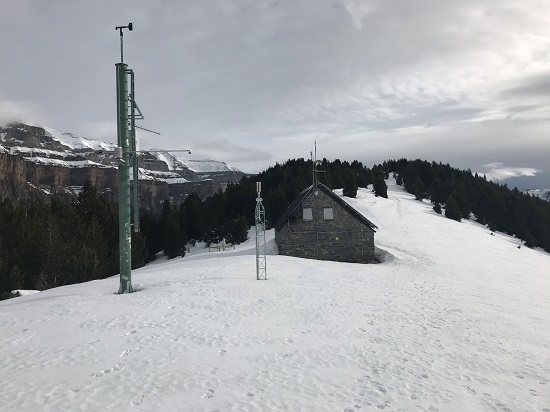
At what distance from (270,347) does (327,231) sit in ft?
77.5

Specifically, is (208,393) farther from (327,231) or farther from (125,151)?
(327,231)

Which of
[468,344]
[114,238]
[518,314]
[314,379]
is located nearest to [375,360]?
[314,379]

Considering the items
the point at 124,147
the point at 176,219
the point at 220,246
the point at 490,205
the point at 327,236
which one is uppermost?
the point at 124,147

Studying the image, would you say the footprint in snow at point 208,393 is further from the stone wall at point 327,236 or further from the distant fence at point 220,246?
the distant fence at point 220,246

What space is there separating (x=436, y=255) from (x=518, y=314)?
20.2 metres

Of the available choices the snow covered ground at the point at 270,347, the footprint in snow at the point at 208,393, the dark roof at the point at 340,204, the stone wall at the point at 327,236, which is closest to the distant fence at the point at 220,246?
the dark roof at the point at 340,204

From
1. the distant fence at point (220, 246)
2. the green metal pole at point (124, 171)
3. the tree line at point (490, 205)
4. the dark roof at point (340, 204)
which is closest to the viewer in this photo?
the green metal pole at point (124, 171)

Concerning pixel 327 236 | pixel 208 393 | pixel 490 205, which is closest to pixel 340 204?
pixel 327 236

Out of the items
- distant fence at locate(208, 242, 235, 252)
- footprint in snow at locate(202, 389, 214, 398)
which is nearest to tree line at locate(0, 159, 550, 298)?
distant fence at locate(208, 242, 235, 252)

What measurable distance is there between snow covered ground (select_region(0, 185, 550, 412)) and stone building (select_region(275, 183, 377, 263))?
1214 centimetres

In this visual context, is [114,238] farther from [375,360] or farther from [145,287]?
[375,360]

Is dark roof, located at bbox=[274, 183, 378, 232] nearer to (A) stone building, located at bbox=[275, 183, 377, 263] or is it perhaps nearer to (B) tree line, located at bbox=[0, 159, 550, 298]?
(A) stone building, located at bbox=[275, 183, 377, 263]

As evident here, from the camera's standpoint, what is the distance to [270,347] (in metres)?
10.1

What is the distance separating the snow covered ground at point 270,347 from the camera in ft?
24.3
